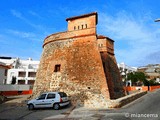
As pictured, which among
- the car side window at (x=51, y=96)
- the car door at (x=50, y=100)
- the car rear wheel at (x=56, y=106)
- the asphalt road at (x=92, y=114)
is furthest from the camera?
the car side window at (x=51, y=96)

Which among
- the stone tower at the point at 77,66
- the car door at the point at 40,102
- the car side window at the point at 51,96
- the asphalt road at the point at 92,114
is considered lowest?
the asphalt road at the point at 92,114

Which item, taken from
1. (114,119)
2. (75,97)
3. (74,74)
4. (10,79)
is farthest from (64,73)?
(10,79)

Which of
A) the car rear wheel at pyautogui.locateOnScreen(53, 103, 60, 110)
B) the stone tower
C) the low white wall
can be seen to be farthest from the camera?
the low white wall

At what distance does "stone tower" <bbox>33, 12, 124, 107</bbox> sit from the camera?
54.4 ft

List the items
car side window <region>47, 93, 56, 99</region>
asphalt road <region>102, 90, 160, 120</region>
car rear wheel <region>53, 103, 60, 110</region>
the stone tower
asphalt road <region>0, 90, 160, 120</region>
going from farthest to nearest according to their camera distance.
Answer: the stone tower → car side window <region>47, 93, 56, 99</region> → car rear wheel <region>53, 103, 60, 110</region> → asphalt road <region>0, 90, 160, 120</region> → asphalt road <region>102, 90, 160, 120</region>

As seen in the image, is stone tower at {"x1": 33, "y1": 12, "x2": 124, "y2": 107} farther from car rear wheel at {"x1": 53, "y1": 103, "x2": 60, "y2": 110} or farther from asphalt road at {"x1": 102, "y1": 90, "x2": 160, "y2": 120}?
car rear wheel at {"x1": 53, "y1": 103, "x2": 60, "y2": 110}

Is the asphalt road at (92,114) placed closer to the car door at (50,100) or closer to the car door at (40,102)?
the car door at (50,100)

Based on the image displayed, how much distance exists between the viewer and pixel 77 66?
58.7 feet

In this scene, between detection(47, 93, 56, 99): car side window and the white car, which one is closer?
the white car

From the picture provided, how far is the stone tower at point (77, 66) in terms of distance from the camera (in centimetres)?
1658

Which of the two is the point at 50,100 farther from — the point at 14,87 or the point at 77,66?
the point at 14,87

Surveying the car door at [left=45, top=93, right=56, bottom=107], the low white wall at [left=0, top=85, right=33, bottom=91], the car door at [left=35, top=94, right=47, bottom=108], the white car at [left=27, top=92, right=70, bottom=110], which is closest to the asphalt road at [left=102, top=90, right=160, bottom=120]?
the white car at [left=27, top=92, right=70, bottom=110]

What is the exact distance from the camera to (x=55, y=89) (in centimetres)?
1789

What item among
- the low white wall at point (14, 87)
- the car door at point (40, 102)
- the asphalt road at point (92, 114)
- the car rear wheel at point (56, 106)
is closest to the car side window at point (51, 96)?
the car door at point (40, 102)
